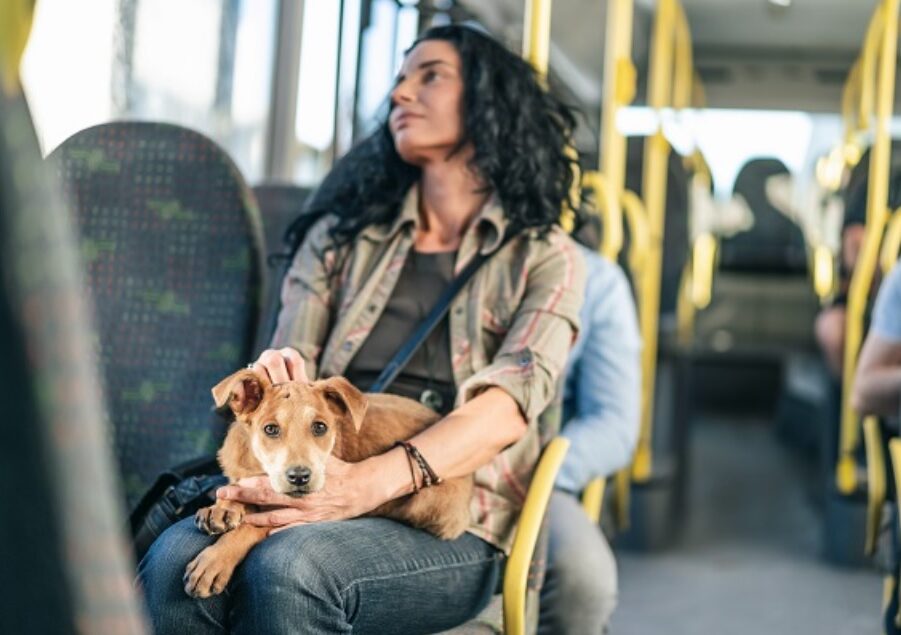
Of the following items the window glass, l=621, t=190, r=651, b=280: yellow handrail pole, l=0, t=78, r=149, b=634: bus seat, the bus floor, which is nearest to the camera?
l=0, t=78, r=149, b=634: bus seat

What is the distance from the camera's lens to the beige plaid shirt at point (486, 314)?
161cm

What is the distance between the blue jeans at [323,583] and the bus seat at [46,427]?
2.47 ft

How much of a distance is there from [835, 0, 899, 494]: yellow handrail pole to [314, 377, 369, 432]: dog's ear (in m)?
2.48

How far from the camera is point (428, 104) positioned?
175 centimetres

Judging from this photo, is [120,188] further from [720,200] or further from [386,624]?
[720,200]

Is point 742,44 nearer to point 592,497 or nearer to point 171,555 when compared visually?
point 592,497

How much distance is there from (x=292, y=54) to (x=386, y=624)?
8.98 ft

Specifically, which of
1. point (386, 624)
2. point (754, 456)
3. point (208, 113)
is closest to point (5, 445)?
point (386, 624)

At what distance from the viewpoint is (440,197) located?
1.79 m

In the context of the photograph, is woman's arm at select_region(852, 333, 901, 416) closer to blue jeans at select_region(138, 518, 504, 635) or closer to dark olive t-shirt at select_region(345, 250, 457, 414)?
dark olive t-shirt at select_region(345, 250, 457, 414)

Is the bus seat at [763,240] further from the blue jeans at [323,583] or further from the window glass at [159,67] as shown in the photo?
the blue jeans at [323,583]

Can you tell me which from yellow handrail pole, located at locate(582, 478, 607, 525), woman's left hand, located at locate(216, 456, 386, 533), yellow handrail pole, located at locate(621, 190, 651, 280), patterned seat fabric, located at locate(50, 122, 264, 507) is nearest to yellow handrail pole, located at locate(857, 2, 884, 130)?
yellow handrail pole, located at locate(621, 190, 651, 280)

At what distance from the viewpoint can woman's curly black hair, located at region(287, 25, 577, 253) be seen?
1.77m

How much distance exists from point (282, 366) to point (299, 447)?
18 centimetres
